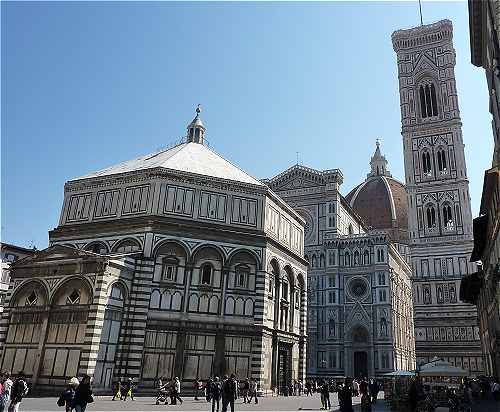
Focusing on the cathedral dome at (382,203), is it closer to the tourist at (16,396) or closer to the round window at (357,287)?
the round window at (357,287)

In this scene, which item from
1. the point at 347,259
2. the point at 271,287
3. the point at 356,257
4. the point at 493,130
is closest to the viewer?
the point at 493,130

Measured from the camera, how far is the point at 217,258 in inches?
1134

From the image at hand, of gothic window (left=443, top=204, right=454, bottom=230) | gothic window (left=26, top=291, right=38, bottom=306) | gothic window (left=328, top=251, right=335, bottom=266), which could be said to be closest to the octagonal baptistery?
gothic window (left=26, top=291, right=38, bottom=306)

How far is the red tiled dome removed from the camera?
88.4 metres

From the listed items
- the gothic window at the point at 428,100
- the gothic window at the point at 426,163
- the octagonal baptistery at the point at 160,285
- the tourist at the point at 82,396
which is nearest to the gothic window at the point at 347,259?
the gothic window at the point at 426,163

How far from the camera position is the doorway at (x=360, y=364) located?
168 ft

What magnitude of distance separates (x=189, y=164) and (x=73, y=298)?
11.9m

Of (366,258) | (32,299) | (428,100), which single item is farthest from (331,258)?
(32,299)

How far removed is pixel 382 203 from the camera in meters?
92.4

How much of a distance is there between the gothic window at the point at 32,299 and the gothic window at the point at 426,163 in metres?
47.6

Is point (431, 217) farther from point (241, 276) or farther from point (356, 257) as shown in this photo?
point (241, 276)

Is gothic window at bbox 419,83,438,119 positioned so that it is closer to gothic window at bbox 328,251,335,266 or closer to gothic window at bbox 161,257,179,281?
gothic window at bbox 328,251,335,266

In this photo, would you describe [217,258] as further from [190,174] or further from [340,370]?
[340,370]

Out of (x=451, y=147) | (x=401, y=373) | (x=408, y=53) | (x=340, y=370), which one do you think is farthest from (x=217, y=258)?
(x=408, y=53)
